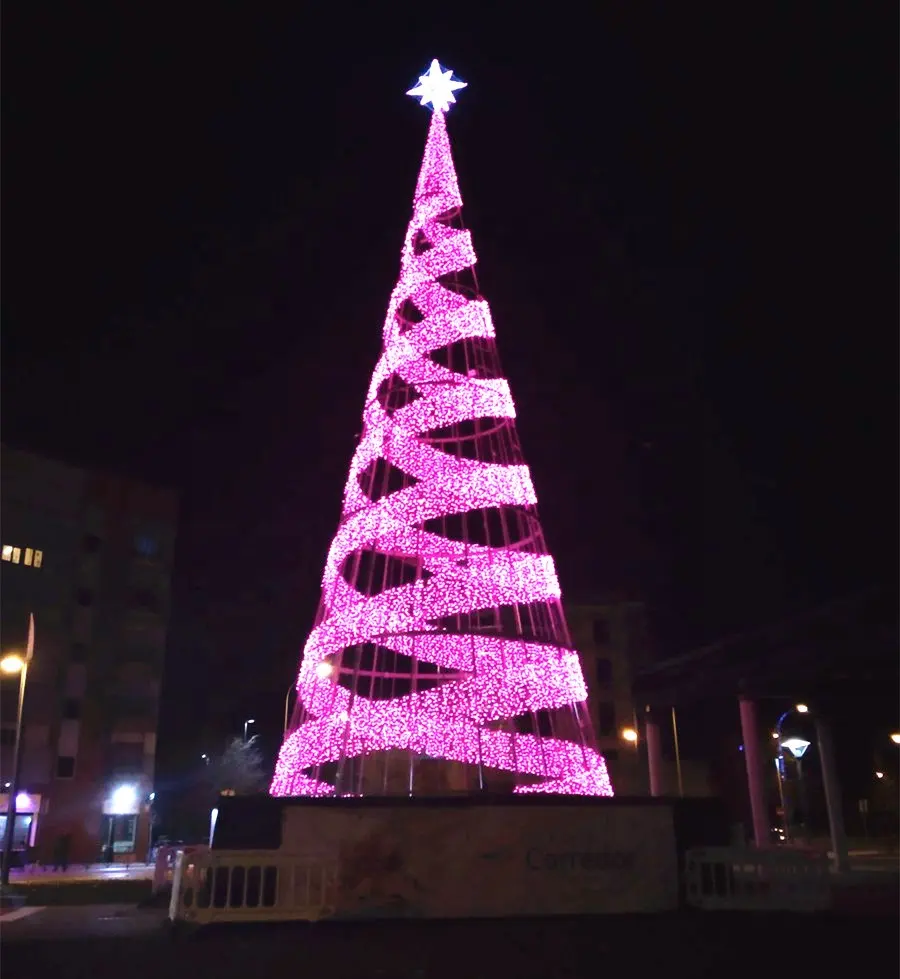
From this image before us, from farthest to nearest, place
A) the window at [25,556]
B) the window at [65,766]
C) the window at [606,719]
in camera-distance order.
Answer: the window at [606,719], the window at [65,766], the window at [25,556]

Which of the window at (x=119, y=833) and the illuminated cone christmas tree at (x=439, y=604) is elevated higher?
the illuminated cone christmas tree at (x=439, y=604)

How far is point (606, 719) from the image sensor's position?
56.5 m

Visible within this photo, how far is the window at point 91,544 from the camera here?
46.2 m

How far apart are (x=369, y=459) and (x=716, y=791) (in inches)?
1497

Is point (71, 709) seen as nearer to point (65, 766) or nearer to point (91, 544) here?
point (65, 766)

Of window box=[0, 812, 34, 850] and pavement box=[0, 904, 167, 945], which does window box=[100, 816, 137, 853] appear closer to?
window box=[0, 812, 34, 850]

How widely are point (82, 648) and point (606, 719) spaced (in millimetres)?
31857

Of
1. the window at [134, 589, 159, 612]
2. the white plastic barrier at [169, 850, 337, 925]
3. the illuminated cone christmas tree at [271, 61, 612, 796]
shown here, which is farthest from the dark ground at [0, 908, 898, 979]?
the window at [134, 589, 159, 612]

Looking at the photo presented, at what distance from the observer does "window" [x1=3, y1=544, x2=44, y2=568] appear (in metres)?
41.7

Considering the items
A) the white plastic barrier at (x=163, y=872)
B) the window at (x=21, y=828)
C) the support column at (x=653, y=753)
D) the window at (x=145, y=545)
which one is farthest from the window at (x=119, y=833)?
the white plastic barrier at (x=163, y=872)

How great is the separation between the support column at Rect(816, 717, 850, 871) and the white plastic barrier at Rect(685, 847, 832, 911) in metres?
8.94

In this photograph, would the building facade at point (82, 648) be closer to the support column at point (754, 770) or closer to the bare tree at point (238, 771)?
the bare tree at point (238, 771)

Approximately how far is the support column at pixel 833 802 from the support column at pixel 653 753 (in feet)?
28.4

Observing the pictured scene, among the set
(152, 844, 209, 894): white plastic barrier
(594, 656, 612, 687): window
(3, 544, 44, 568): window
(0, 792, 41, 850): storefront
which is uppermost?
(3, 544, 44, 568): window
